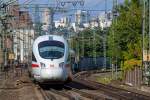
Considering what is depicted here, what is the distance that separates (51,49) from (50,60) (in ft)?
3.06

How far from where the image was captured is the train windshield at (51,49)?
32938 millimetres

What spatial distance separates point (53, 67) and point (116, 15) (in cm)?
3142

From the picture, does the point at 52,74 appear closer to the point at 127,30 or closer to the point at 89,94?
the point at 89,94

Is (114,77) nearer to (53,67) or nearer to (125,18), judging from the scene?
(125,18)

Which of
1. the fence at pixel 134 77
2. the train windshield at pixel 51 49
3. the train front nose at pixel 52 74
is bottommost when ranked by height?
the fence at pixel 134 77

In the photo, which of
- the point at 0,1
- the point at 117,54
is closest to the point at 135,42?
the point at 117,54

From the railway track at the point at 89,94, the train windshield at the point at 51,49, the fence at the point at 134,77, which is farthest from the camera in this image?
the fence at the point at 134,77

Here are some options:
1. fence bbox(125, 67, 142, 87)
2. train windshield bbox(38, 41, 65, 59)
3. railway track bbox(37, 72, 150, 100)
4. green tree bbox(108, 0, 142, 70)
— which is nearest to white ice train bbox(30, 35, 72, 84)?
train windshield bbox(38, 41, 65, 59)

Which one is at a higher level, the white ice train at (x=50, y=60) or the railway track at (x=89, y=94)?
the white ice train at (x=50, y=60)

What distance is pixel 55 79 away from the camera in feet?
106

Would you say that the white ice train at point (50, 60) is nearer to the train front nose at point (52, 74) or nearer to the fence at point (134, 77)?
the train front nose at point (52, 74)

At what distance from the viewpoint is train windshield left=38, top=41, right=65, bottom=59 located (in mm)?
32938

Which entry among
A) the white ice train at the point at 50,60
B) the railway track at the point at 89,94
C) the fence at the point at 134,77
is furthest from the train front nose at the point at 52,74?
the fence at the point at 134,77

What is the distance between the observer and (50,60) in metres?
32.5
